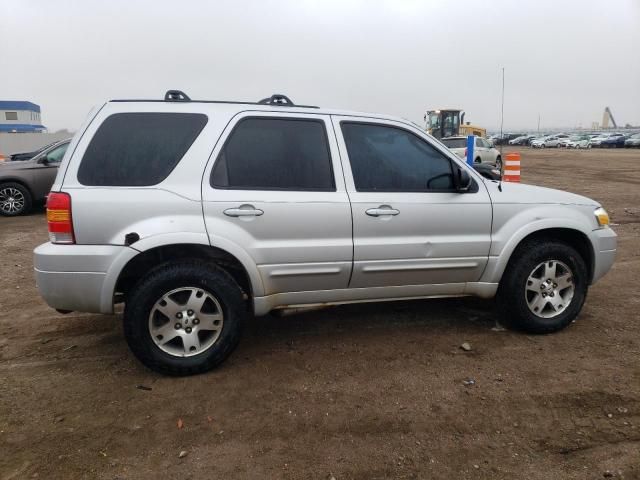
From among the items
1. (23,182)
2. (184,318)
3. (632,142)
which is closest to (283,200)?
(184,318)

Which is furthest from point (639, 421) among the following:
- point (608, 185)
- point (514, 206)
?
point (608, 185)

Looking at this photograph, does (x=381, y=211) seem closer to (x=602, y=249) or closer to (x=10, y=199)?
(x=602, y=249)

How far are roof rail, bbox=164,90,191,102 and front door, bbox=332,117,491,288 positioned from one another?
3.66 feet

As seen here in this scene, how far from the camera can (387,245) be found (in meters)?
3.72

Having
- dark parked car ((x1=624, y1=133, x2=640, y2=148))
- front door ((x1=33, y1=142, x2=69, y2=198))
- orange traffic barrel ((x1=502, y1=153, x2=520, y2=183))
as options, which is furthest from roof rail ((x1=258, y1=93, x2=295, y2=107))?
dark parked car ((x1=624, y1=133, x2=640, y2=148))

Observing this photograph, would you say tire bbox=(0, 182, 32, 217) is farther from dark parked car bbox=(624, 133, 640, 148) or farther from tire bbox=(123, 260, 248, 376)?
dark parked car bbox=(624, 133, 640, 148)

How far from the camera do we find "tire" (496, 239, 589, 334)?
4.03 metres

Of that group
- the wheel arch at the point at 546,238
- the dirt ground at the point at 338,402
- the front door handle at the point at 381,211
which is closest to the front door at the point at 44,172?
the dirt ground at the point at 338,402

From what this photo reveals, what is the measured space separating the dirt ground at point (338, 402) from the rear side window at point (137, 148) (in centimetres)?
140

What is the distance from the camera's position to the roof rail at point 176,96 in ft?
11.6

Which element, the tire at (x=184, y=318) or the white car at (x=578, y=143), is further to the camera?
the white car at (x=578, y=143)

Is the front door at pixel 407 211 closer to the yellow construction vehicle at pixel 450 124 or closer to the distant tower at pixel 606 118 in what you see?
the yellow construction vehicle at pixel 450 124

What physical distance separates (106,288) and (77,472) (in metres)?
1.17

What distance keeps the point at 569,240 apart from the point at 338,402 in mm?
2568
